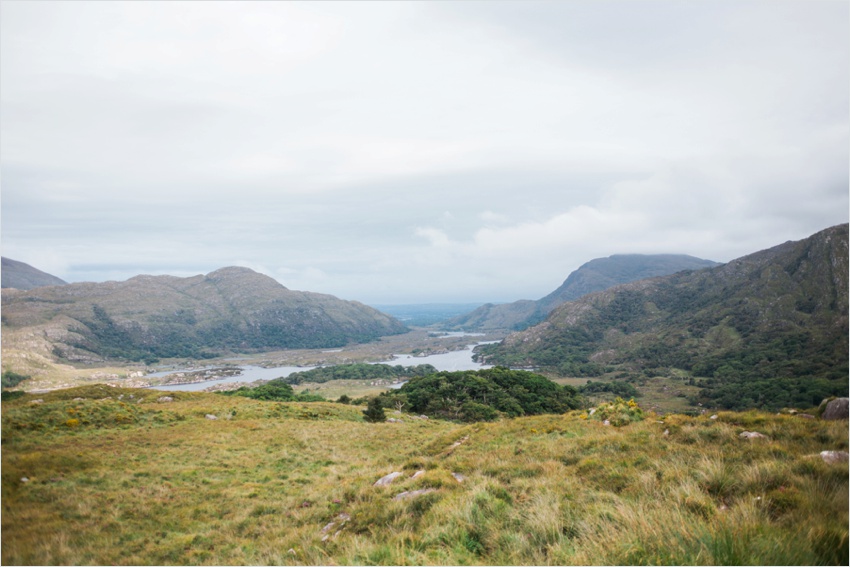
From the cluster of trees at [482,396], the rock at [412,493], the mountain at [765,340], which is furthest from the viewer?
the mountain at [765,340]

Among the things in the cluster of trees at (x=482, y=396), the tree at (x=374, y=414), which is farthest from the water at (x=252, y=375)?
the tree at (x=374, y=414)

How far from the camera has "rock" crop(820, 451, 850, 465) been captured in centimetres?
659

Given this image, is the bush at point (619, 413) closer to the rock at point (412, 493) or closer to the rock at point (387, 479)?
the rock at point (387, 479)

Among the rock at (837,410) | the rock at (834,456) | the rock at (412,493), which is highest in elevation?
the rock at (834,456)

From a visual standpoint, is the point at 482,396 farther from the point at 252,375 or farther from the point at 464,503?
the point at 252,375

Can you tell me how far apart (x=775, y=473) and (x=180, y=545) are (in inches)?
444

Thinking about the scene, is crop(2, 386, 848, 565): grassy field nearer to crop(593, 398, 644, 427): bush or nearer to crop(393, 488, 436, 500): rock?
crop(393, 488, 436, 500): rock

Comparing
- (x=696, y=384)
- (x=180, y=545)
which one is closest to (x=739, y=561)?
(x=180, y=545)

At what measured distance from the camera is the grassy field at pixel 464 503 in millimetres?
4781

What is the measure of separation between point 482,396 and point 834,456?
186ft

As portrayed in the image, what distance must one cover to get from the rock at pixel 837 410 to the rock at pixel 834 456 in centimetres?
516

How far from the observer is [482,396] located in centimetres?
6103

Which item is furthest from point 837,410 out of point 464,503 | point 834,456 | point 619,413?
point 464,503

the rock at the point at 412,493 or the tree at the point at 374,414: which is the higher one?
the rock at the point at 412,493
